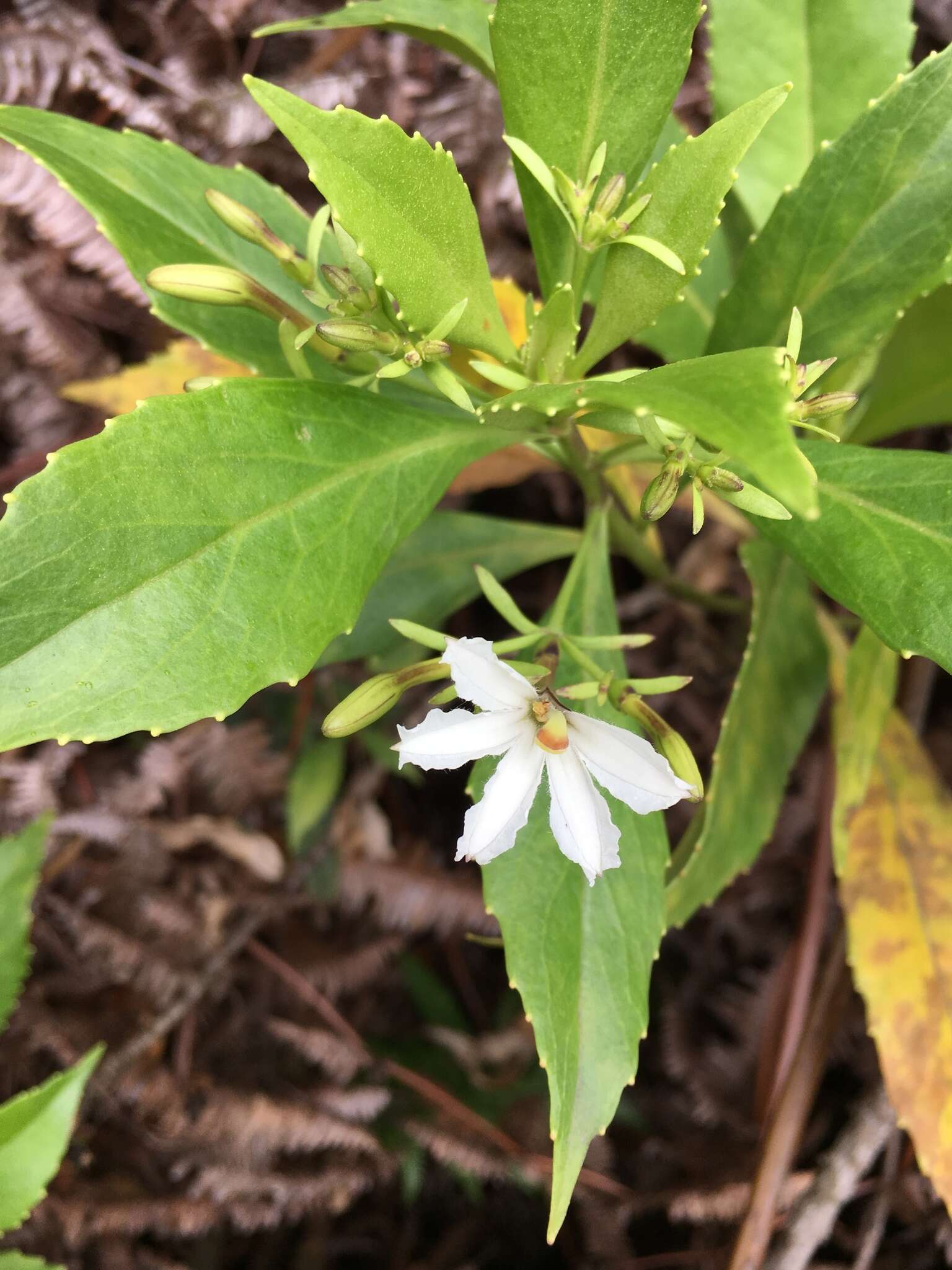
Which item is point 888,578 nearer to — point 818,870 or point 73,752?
point 818,870

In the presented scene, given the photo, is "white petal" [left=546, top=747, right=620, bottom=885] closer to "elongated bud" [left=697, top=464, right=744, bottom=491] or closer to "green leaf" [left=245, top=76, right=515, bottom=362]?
"elongated bud" [left=697, top=464, right=744, bottom=491]

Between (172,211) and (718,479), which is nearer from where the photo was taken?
(718,479)

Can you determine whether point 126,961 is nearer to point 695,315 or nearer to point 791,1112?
point 791,1112

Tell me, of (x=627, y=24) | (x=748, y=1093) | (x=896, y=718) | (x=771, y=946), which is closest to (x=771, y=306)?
(x=627, y=24)

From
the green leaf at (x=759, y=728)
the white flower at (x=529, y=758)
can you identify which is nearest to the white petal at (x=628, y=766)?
the white flower at (x=529, y=758)

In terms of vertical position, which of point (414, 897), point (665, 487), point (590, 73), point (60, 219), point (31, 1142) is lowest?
point (414, 897)

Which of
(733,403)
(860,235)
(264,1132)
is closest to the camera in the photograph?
(733,403)

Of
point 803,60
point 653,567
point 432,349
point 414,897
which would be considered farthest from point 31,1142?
point 803,60
